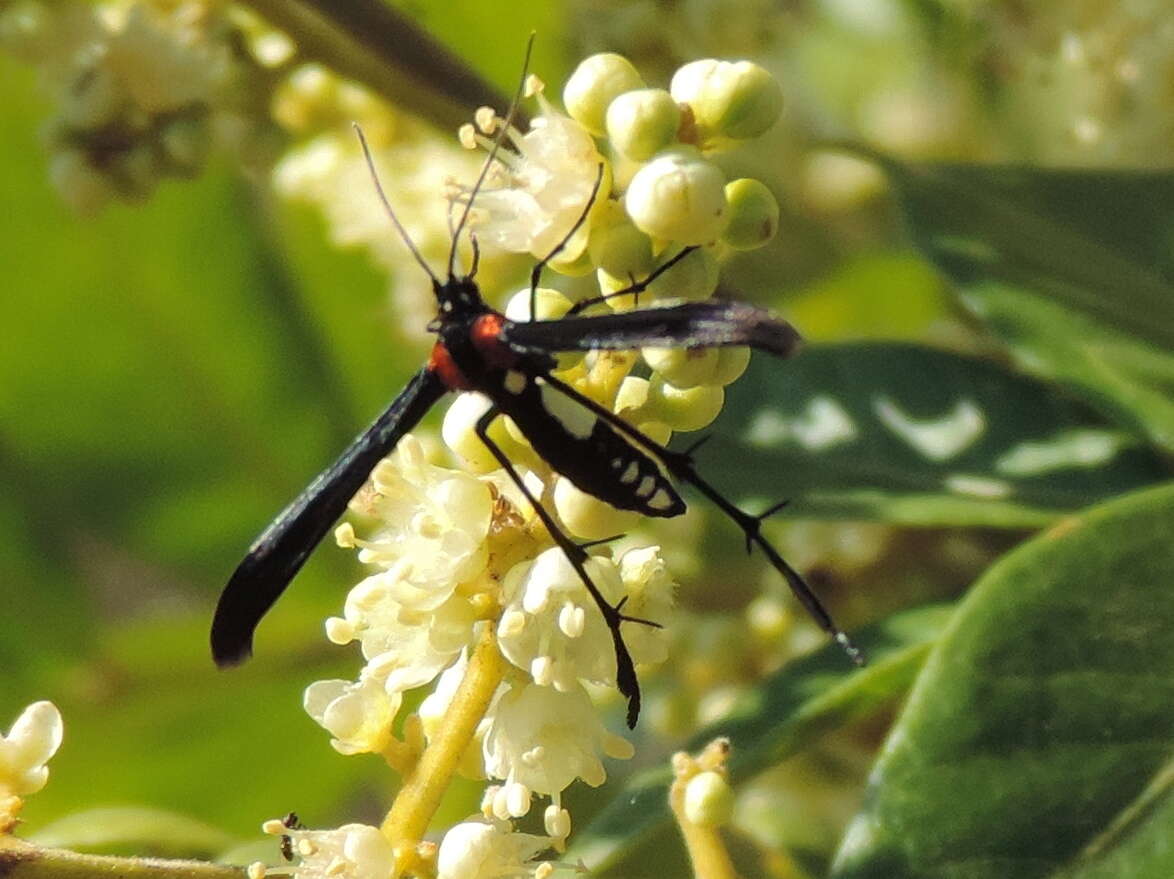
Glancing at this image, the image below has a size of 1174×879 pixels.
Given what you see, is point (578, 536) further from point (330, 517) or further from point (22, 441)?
point (22, 441)

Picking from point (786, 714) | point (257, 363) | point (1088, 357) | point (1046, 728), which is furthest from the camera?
point (257, 363)

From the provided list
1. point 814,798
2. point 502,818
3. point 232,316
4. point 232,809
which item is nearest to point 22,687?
point 232,809

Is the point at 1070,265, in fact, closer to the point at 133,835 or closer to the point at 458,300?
the point at 458,300

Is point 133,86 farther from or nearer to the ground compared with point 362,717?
farther from the ground

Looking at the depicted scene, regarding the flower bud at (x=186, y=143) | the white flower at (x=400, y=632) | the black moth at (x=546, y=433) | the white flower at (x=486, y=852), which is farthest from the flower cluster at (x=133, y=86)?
the white flower at (x=486, y=852)

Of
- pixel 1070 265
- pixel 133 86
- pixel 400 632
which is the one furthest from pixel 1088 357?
pixel 133 86
